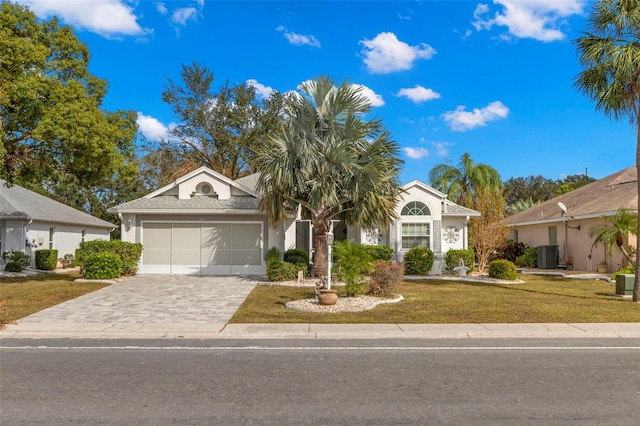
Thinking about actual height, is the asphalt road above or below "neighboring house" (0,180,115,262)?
below

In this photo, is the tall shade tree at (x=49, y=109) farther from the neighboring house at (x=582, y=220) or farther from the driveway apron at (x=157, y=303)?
the neighboring house at (x=582, y=220)

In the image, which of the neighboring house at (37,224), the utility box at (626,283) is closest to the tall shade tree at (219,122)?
the neighboring house at (37,224)

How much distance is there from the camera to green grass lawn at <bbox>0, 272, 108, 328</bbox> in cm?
1263

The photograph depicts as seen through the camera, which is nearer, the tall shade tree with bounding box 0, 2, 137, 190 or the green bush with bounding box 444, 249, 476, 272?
the tall shade tree with bounding box 0, 2, 137, 190

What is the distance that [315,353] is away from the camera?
8.47 m

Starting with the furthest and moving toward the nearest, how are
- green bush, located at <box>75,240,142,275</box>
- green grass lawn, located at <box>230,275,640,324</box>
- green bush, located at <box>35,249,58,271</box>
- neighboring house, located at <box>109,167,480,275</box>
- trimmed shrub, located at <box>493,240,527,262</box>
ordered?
1. trimmed shrub, located at <box>493,240,527,262</box>
2. green bush, located at <box>35,249,58,271</box>
3. neighboring house, located at <box>109,167,480,275</box>
4. green bush, located at <box>75,240,142,275</box>
5. green grass lawn, located at <box>230,275,640,324</box>

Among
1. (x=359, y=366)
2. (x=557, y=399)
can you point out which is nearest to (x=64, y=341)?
(x=359, y=366)

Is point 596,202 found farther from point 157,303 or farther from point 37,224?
point 37,224

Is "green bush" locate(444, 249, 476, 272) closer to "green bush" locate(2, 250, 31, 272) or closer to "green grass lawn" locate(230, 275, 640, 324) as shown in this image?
"green grass lawn" locate(230, 275, 640, 324)

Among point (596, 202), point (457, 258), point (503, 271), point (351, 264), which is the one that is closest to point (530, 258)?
point (596, 202)

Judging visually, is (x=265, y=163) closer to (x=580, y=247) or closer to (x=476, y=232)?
(x=476, y=232)

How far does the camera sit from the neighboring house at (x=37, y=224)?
85.8 ft

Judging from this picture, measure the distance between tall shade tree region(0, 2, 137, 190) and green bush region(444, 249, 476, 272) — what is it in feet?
48.1

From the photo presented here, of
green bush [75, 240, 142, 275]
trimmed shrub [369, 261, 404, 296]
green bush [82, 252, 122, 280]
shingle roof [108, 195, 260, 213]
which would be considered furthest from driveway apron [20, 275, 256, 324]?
trimmed shrub [369, 261, 404, 296]
